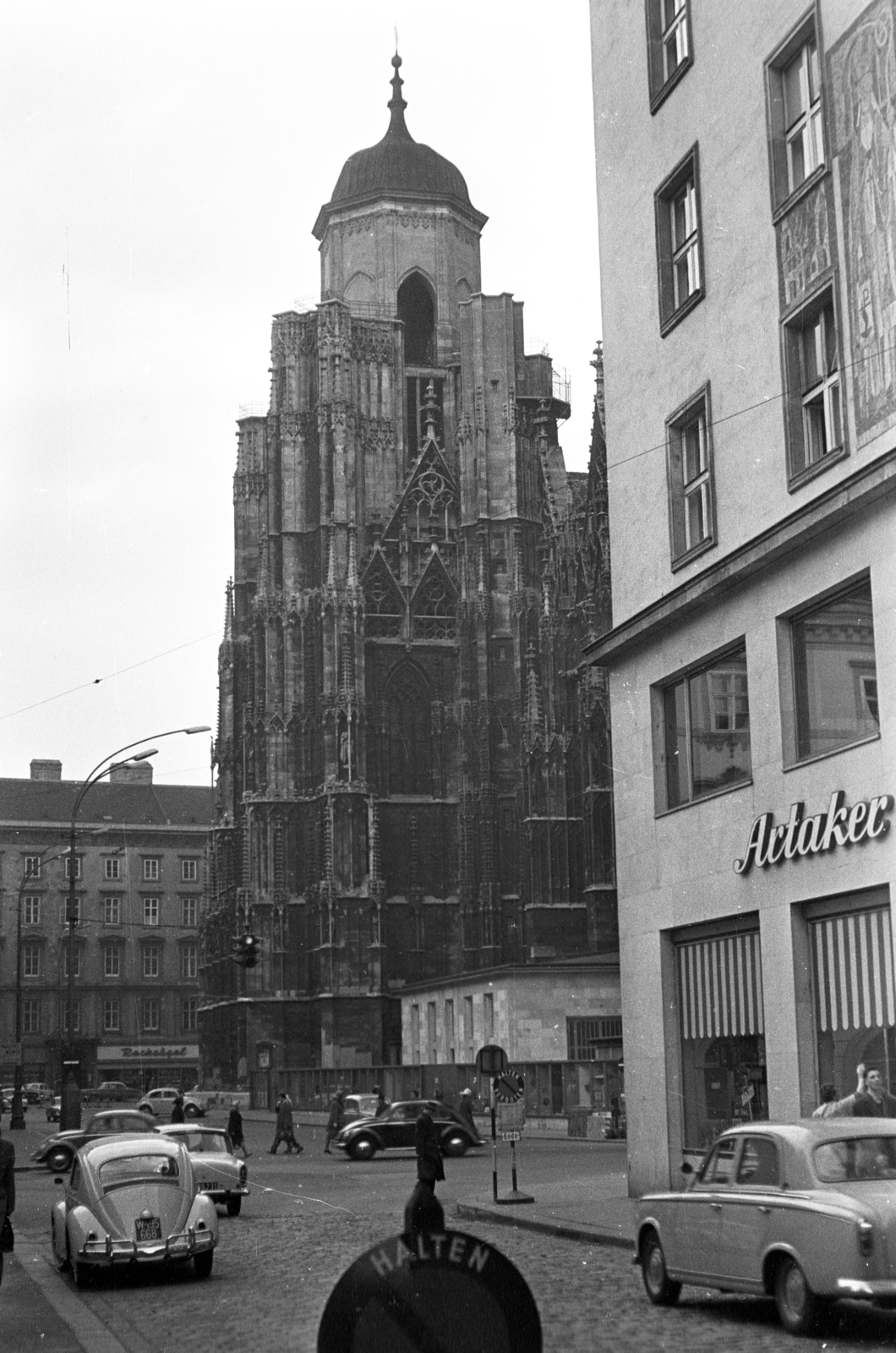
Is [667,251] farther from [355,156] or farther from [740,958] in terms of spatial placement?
[355,156]

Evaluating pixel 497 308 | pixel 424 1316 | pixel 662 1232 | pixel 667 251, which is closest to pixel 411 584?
pixel 497 308

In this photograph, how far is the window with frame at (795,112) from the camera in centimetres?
2200

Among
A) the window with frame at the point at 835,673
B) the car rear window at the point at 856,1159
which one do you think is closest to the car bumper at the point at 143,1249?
the car rear window at the point at 856,1159

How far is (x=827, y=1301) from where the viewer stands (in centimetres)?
1255

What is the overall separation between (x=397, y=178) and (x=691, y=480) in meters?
66.2

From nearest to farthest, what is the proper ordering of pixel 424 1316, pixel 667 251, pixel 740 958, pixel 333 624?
pixel 424 1316 → pixel 740 958 → pixel 667 251 → pixel 333 624

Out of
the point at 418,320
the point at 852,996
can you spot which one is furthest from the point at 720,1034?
the point at 418,320

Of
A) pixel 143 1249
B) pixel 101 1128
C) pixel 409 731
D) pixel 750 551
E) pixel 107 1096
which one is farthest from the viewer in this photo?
pixel 107 1096

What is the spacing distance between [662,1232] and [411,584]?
6739 centimetres

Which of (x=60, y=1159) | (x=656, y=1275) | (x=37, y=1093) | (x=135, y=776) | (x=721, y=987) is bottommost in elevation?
(x=656, y=1275)

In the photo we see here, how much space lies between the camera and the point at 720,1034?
76.4 ft

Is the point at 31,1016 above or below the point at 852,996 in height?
above

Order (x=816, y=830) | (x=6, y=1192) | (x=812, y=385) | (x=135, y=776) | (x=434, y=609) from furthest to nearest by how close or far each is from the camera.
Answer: (x=135, y=776) < (x=434, y=609) < (x=812, y=385) < (x=816, y=830) < (x=6, y=1192)

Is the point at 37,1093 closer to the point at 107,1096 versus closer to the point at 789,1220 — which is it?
the point at 107,1096
